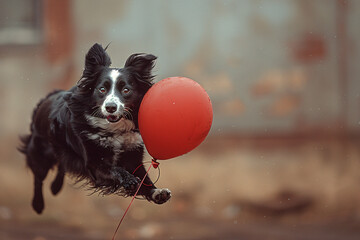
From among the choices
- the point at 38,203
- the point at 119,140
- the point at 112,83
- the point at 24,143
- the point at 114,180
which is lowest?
the point at 38,203

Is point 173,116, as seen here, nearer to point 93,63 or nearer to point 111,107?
point 111,107

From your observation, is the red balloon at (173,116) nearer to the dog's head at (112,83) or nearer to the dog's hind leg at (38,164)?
the dog's head at (112,83)

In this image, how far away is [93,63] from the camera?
3008 mm

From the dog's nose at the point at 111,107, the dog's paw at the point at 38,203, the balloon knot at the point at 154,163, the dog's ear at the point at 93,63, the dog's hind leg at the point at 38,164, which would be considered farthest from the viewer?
the dog's paw at the point at 38,203

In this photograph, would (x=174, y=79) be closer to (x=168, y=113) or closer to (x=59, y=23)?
(x=168, y=113)

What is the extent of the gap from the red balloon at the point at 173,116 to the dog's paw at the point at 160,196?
220mm

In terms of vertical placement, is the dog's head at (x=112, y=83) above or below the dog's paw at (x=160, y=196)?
above

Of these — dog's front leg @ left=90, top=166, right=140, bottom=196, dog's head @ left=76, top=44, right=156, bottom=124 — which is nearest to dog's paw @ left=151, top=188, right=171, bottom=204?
dog's front leg @ left=90, top=166, right=140, bottom=196

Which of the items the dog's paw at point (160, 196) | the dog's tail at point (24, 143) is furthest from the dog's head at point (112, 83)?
the dog's tail at point (24, 143)

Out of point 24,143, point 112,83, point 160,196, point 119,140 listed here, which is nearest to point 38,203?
point 24,143

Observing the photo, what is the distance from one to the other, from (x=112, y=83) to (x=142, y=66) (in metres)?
0.23

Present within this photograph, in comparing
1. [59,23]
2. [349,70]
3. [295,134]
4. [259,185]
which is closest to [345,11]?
[349,70]

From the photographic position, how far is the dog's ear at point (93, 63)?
3.00 metres

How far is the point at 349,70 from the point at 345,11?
89 cm
